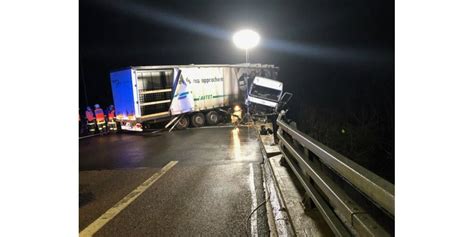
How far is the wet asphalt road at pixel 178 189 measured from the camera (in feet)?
13.2

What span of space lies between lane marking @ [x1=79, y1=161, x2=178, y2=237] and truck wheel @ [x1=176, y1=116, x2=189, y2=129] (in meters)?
9.52

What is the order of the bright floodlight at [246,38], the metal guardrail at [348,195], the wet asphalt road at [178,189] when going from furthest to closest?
the bright floodlight at [246,38] → the wet asphalt road at [178,189] → the metal guardrail at [348,195]

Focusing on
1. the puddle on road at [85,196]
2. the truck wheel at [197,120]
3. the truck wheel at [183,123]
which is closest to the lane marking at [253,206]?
the puddle on road at [85,196]

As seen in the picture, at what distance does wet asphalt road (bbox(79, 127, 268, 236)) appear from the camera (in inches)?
158

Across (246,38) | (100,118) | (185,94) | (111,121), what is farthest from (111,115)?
(246,38)

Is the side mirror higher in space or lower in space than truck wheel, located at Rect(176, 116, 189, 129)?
higher

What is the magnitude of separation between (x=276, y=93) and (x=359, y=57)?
1514 cm

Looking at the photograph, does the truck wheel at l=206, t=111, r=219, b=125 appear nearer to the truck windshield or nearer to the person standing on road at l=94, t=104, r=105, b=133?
the truck windshield

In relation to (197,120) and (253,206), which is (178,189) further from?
(197,120)

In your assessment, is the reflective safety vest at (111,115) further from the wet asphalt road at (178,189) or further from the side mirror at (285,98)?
the side mirror at (285,98)

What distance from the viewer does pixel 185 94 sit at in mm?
16188

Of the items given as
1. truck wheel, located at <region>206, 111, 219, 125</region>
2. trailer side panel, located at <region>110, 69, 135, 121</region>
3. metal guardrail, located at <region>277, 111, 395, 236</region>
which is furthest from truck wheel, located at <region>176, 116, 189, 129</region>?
metal guardrail, located at <region>277, 111, 395, 236</region>
